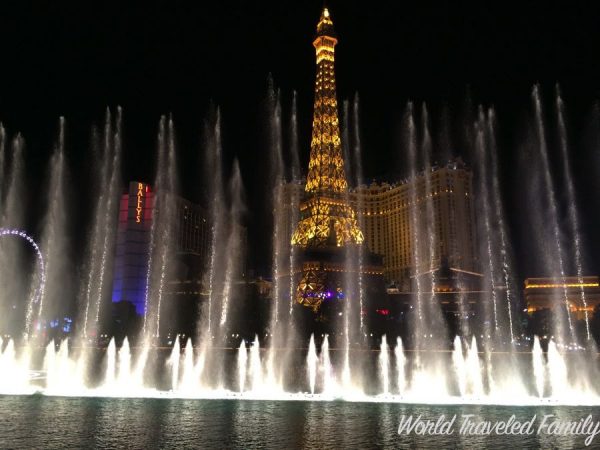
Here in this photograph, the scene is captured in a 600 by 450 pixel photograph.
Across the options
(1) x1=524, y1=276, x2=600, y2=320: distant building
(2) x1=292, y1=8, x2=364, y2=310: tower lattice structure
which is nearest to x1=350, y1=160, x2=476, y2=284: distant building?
(1) x1=524, y1=276, x2=600, y2=320: distant building

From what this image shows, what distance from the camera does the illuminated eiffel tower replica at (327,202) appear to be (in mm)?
71000

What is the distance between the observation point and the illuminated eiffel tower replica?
233ft

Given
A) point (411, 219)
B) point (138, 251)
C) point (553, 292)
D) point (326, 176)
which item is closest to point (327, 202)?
point (326, 176)

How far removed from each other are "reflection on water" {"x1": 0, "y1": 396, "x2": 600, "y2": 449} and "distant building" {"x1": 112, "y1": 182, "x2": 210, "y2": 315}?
5262 centimetres

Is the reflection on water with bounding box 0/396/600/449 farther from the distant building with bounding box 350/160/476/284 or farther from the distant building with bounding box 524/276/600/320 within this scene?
the distant building with bounding box 524/276/600/320

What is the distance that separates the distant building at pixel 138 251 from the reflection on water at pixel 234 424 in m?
52.6

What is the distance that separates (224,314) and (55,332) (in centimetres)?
1690

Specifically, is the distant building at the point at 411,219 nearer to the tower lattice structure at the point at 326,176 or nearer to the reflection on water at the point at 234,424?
the tower lattice structure at the point at 326,176

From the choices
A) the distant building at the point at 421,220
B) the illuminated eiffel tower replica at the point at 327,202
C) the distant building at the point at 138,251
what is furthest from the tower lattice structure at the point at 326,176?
the distant building at the point at 138,251

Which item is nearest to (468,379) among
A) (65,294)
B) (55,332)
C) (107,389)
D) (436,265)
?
(107,389)

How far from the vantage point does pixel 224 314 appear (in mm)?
55750

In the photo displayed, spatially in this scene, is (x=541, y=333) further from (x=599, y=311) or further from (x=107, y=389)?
(x=107, y=389)

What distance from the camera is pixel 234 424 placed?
14.2m

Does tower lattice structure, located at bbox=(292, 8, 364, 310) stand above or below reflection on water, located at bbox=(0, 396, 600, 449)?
above
